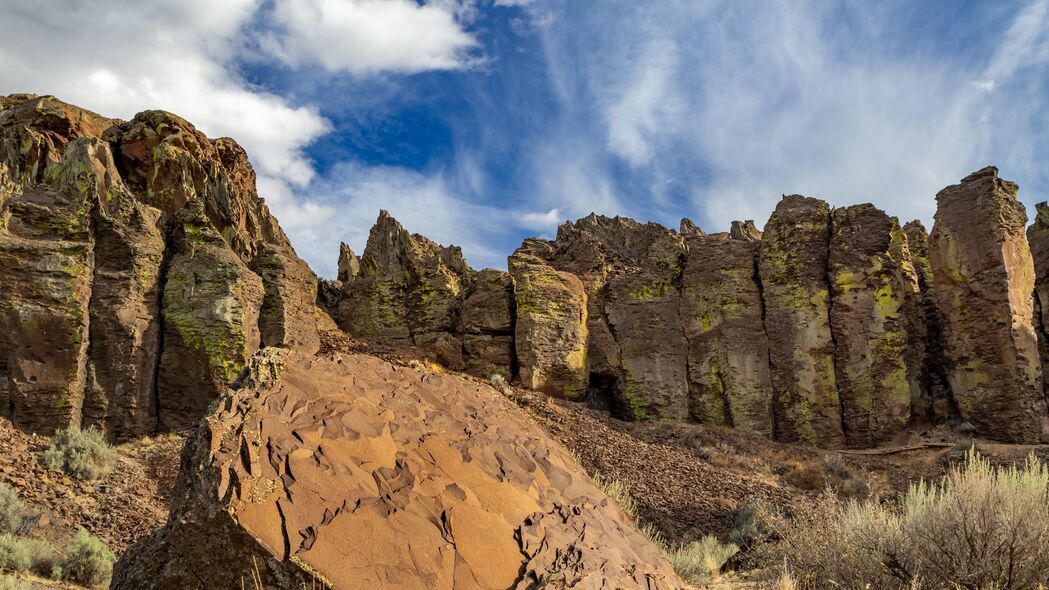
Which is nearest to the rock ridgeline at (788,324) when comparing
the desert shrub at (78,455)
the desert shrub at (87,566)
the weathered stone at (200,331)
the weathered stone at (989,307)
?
the weathered stone at (989,307)

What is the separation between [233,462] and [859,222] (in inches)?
964

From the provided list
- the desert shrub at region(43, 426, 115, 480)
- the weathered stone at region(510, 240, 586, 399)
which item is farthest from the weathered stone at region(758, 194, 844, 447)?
the desert shrub at region(43, 426, 115, 480)

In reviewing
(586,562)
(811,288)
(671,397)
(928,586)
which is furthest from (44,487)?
(811,288)

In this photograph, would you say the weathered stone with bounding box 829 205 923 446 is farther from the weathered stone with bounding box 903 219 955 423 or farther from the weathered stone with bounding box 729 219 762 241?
the weathered stone with bounding box 729 219 762 241

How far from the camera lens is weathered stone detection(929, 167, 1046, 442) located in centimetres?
2003

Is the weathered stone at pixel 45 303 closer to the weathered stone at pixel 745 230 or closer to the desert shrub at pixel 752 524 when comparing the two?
the desert shrub at pixel 752 524

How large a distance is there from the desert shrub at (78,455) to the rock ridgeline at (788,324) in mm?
11463

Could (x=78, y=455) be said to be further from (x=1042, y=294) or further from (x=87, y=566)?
(x=1042, y=294)

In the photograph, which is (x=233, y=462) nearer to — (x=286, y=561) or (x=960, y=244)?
(x=286, y=561)

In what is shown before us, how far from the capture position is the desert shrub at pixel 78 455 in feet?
37.0

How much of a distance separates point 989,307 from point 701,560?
17.5 meters

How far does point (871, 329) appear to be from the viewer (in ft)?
72.9

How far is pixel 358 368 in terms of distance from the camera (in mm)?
6848

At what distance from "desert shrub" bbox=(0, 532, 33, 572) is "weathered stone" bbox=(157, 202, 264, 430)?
8574mm
